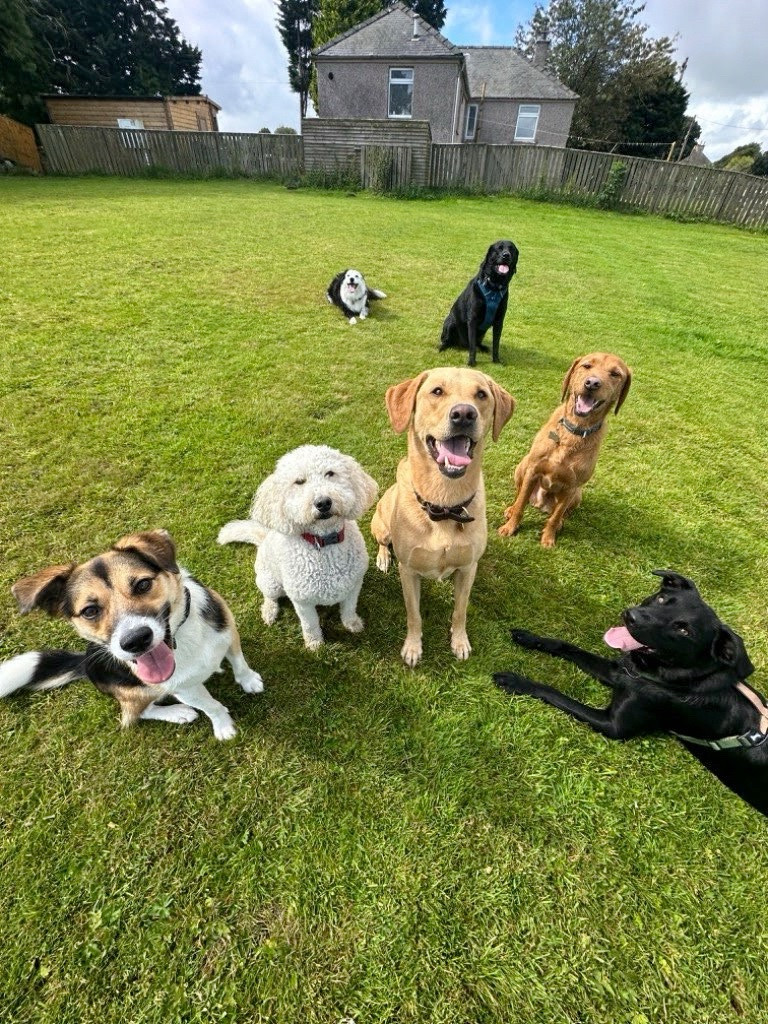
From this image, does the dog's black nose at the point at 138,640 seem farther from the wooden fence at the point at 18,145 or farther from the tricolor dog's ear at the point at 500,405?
the wooden fence at the point at 18,145

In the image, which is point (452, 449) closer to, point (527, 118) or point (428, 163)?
point (428, 163)

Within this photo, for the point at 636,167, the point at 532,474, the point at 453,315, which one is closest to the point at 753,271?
the point at 636,167

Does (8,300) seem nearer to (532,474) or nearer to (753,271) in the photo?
(532,474)

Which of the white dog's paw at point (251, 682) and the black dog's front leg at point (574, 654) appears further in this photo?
the black dog's front leg at point (574, 654)

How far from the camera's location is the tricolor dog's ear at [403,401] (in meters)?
2.67

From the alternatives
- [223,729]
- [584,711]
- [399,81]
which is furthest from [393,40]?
[223,729]

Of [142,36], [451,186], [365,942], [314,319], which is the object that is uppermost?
[142,36]

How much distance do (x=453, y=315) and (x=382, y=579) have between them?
193 inches

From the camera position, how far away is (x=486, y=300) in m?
6.32

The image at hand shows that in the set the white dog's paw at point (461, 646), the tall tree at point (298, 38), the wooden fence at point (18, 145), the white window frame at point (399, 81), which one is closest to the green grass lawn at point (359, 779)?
the white dog's paw at point (461, 646)

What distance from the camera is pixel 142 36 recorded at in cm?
4091

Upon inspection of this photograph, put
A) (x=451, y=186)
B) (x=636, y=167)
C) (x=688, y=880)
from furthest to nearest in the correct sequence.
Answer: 1. (x=451, y=186)
2. (x=636, y=167)
3. (x=688, y=880)

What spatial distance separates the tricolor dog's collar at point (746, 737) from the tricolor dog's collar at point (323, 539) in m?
2.22

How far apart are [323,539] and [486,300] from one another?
16.9 ft
